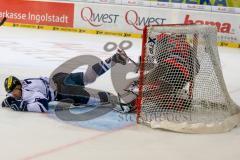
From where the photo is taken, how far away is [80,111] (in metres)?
5.46

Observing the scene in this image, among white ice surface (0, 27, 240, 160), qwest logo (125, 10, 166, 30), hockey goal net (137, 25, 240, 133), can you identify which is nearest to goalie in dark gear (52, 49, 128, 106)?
white ice surface (0, 27, 240, 160)

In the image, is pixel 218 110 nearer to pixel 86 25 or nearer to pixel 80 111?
pixel 80 111

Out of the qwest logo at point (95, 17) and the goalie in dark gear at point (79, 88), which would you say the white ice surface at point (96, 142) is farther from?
the qwest logo at point (95, 17)

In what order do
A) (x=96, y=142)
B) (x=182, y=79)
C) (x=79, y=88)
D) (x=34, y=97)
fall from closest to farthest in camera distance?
(x=96, y=142)
(x=182, y=79)
(x=34, y=97)
(x=79, y=88)

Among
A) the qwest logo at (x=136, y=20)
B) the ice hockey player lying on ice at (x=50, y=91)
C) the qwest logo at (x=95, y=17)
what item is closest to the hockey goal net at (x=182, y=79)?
the ice hockey player lying on ice at (x=50, y=91)

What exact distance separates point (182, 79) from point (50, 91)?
4.64ft

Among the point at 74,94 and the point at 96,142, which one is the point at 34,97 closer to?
the point at 74,94

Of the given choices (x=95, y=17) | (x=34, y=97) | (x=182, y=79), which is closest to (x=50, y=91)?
(x=34, y=97)

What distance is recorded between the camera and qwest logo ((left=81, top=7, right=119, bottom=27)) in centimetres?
1339

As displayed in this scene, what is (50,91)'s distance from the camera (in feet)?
18.1

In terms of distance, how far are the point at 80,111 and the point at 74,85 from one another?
1.06 ft

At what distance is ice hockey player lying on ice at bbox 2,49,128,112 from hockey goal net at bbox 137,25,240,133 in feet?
1.25

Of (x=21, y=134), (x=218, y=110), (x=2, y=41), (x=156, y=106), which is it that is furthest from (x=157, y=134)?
(x=2, y=41)

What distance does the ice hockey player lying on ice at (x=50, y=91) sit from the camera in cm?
535
